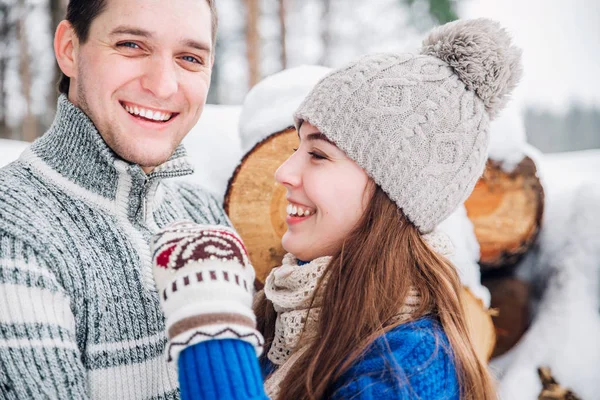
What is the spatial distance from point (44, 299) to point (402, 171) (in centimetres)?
103

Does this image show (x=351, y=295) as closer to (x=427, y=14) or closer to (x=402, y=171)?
(x=402, y=171)

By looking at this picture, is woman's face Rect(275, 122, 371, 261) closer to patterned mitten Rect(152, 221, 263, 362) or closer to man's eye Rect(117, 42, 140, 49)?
patterned mitten Rect(152, 221, 263, 362)

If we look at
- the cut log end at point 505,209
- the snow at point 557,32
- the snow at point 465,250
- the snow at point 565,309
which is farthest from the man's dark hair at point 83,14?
the snow at point 557,32

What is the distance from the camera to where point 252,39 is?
7.82 meters

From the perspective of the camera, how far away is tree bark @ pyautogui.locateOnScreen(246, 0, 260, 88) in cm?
777

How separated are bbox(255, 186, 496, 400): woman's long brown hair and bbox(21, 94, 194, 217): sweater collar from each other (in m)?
0.68

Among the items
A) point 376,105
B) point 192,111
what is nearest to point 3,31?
point 192,111

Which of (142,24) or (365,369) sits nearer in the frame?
(365,369)

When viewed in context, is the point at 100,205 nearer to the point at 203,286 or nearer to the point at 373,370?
the point at 203,286

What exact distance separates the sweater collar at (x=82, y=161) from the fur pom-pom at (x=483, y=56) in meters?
1.05

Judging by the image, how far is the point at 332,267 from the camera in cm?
150

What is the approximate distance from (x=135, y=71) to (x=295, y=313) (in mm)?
905

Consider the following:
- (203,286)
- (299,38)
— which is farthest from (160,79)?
(299,38)

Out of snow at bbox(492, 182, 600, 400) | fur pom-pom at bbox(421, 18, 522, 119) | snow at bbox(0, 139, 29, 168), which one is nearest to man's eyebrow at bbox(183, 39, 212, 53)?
fur pom-pom at bbox(421, 18, 522, 119)
